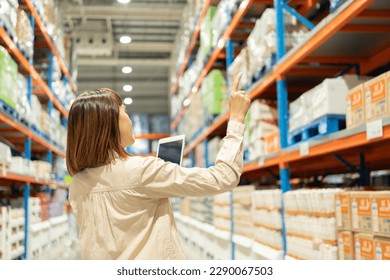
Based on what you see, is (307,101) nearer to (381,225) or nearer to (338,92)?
(338,92)

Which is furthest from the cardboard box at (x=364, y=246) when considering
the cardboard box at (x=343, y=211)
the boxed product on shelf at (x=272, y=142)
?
the boxed product on shelf at (x=272, y=142)

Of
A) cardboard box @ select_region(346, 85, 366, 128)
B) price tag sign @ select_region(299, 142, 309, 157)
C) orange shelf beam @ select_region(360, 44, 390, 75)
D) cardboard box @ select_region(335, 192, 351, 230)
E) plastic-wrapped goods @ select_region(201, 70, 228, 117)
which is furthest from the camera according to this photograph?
plastic-wrapped goods @ select_region(201, 70, 228, 117)

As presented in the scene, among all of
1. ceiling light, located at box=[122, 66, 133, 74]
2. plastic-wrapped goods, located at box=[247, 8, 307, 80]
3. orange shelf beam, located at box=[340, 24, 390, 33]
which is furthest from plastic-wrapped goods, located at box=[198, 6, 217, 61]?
ceiling light, located at box=[122, 66, 133, 74]

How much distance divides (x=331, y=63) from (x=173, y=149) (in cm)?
261

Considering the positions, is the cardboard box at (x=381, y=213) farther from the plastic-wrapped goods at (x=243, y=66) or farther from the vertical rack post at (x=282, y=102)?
the plastic-wrapped goods at (x=243, y=66)

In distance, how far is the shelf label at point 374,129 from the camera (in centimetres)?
240

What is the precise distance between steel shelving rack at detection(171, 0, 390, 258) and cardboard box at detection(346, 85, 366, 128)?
96mm

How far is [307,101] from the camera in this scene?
141 inches

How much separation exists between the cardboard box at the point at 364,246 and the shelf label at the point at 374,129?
570 millimetres

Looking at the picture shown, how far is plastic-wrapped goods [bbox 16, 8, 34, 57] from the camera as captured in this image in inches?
212

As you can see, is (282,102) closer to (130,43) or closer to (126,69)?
(130,43)

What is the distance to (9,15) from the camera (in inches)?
187

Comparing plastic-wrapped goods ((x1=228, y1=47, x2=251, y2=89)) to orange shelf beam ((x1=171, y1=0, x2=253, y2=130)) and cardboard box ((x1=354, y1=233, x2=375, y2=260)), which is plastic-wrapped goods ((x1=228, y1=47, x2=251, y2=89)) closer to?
orange shelf beam ((x1=171, y1=0, x2=253, y2=130))

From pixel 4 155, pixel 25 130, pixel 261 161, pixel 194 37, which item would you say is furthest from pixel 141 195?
pixel 194 37
